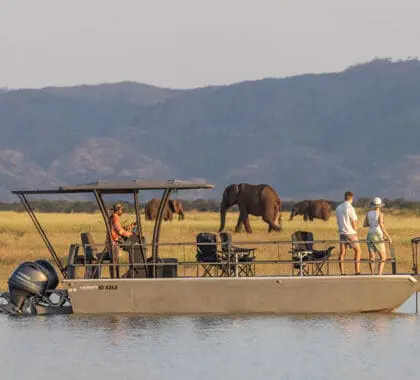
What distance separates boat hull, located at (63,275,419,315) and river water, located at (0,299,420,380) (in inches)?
7.3

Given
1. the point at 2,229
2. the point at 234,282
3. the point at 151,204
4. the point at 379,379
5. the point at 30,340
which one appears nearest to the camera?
the point at 379,379

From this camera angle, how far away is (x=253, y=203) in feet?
210

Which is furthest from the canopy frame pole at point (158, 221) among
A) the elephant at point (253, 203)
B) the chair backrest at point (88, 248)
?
the elephant at point (253, 203)

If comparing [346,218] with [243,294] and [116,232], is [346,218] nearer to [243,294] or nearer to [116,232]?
[243,294]

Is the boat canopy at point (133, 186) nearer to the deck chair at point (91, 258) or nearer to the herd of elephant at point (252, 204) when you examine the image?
the deck chair at point (91, 258)

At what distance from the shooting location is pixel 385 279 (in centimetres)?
2653

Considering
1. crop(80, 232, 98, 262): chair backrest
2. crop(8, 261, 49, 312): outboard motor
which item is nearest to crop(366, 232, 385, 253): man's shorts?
crop(80, 232, 98, 262): chair backrest

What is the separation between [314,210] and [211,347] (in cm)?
5604

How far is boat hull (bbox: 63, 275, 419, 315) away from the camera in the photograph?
2652 centimetres

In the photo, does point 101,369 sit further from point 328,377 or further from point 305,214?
point 305,214

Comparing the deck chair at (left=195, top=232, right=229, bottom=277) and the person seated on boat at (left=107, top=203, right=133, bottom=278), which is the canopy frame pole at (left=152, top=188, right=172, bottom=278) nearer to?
the person seated on boat at (left=107, top=203, right=133, bottom=278)

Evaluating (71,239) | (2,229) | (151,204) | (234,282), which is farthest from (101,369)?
(151,204)

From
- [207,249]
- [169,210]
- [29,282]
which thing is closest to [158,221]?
[207,249]

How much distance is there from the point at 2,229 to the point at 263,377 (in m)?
36.1
